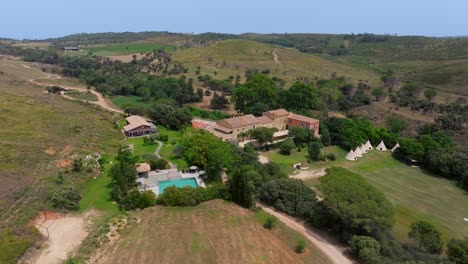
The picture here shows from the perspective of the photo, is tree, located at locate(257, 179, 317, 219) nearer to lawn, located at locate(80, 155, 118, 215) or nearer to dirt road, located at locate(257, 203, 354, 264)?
dirt road, located at locate(257, 203, 354, 264)

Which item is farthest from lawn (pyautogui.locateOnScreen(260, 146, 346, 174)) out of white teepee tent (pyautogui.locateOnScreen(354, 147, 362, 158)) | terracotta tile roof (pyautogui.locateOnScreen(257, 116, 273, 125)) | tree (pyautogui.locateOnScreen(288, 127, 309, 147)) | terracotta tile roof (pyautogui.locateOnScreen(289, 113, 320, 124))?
terracotta tile roof (pyautogui.locateOnScreen(257, 116, 273, 125))

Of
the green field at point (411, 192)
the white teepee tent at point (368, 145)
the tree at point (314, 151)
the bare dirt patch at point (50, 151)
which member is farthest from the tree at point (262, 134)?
the bare dirt patch at point (50, 151)

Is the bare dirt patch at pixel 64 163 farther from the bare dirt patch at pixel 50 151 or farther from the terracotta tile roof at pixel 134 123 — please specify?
the terracotta tile roof at pixel 134 123

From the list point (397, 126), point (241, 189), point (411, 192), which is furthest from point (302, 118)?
point (241, 189)

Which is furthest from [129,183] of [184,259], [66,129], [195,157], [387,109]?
[387,109]

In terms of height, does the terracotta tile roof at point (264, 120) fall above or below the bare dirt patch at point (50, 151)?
above

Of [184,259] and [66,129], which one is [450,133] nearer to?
[184,259]

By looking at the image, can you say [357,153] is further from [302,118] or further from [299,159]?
[302,118]
